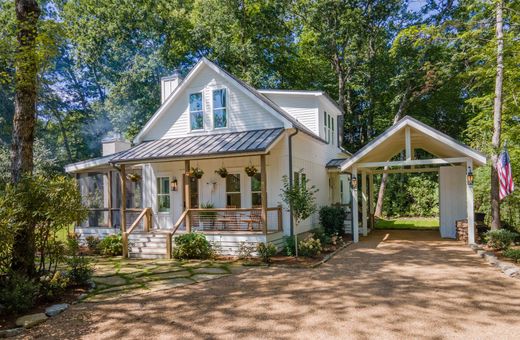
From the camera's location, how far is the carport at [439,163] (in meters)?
12.2

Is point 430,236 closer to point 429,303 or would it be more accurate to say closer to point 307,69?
point 429,303

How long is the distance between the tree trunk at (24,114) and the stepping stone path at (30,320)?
59.4 inches

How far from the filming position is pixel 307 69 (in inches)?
1123

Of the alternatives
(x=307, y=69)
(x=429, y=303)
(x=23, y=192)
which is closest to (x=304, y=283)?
(x=429, y=303)

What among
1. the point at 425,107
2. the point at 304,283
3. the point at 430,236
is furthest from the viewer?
the point at 425,107

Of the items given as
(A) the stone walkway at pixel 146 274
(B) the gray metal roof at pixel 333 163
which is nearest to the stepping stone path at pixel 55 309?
(A) the stone walkway at pixel 146 274

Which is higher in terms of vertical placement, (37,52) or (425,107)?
(425,107)

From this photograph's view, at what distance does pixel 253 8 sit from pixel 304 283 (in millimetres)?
22234

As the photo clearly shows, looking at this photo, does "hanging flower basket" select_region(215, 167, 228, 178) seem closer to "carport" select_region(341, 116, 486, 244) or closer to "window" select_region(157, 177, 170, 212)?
"window" select_region(157, 177, 170, 212)

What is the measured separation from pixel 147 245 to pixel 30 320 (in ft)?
22.4

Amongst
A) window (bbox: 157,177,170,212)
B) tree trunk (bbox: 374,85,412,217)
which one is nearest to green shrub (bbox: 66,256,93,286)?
window (bbox: 157,177,170,212)

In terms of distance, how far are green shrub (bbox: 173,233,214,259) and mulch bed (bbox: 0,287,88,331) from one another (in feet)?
12.7

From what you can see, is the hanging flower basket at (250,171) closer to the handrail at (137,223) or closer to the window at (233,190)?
the window at (233,190)

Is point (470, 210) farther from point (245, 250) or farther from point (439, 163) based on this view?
point (245, 250)
